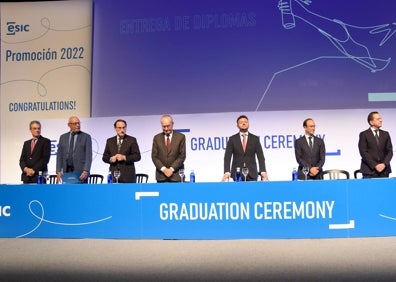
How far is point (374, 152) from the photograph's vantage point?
7500 millimetres

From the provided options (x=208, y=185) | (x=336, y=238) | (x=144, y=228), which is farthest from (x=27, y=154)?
(x=336, y=238)

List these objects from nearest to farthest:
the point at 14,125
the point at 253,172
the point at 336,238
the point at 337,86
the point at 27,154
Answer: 1. the point at 336,238
2. the point at 253,172
3. the point at 27,154
4. the point at 337,86
5. the point at 14,125

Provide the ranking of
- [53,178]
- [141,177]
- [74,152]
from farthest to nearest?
[141,177], [53,178], [74,152]

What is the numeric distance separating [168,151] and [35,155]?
2059 millimetres

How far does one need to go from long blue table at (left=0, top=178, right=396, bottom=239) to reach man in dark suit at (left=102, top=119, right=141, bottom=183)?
2.86 feet

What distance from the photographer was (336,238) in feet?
21.6

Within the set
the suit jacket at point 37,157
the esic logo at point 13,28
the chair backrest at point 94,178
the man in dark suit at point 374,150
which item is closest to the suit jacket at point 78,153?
the suit jacket at point 37,157

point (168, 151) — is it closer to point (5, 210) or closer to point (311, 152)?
point (311, 152)

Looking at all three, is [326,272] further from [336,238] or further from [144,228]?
[144,228]

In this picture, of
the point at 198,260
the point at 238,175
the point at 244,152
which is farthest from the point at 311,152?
the point at 198,260

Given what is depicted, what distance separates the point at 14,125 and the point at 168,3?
359 cm

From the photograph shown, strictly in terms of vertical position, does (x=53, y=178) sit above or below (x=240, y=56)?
below

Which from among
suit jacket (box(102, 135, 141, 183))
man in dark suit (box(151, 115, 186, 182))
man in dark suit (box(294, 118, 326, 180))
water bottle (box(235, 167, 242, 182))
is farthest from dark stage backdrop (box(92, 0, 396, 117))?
water bottle (box(235, 167, 242, 182))

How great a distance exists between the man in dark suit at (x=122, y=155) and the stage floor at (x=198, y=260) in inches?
48.3
